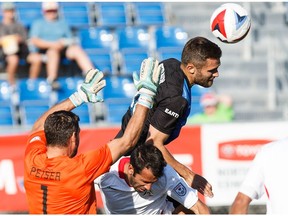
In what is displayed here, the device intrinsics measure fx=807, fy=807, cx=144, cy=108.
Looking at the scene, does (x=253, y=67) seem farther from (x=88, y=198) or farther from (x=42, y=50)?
(x=88, y=198)

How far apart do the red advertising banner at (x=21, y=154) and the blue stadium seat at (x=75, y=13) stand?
4.33m

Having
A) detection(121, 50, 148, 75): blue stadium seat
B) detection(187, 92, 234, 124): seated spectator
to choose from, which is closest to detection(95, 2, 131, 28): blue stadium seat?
detection(121, 50, 148, 75): blue stadium seat

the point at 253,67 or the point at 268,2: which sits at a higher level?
the point at 268,2

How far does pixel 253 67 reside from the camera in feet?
47.1

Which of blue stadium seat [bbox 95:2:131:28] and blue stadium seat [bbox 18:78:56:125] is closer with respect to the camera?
blue stadium seat [bbox 18:78:56:125]

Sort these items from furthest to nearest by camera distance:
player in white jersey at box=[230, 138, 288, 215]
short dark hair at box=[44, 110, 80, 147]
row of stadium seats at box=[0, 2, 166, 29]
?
row of stadium seats at box=[0, 2, 166, 29] → short dark hair at box=[44, 110, 80, 147] → player in white jersey at box=[230, 138, 288, 215]

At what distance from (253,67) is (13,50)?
429 cm

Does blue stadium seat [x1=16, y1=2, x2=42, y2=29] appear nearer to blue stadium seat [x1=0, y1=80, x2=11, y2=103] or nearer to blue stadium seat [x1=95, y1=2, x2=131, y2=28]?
blue stadium seat [x1=95, y1=2, x2=131, y2=28]

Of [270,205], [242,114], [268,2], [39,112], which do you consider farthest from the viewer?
[268,2]

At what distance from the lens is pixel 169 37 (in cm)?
1417

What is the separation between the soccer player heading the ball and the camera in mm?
5555

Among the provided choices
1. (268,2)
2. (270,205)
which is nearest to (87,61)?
(268,2)

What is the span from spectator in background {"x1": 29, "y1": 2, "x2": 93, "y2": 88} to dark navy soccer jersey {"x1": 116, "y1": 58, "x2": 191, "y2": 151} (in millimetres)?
6586

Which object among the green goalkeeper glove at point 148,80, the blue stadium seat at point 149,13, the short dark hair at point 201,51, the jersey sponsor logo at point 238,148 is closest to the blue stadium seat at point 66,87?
the blue stadium seat at point 149,13
